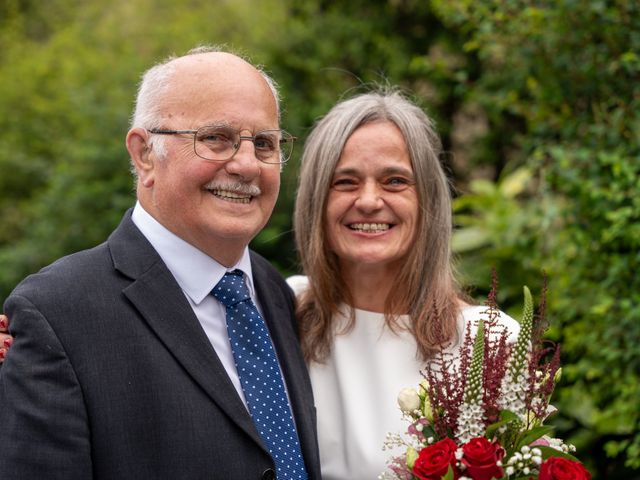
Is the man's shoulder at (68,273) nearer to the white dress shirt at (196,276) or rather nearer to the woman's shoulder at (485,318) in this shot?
the white dress shirt at (196,276)

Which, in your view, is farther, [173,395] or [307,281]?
[307,281]

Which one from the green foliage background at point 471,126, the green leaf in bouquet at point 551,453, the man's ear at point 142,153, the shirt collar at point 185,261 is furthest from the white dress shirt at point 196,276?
the green foliage background at point 471,126

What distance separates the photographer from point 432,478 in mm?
2449

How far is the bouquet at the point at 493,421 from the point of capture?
2.46 m

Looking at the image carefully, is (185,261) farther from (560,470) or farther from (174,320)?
(560,470)

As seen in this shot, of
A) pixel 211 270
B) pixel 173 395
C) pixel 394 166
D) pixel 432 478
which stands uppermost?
pixel 394 166

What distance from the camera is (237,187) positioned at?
299 centimetres

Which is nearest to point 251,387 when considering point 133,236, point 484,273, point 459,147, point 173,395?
point 173,395

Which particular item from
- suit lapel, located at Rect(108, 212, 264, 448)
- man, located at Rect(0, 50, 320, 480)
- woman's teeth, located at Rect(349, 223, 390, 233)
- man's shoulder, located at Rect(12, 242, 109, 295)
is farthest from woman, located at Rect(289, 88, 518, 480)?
man's shoulder, located at Rect(12, 242, 109, 295)

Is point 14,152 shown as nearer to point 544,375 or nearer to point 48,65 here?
point 48,65

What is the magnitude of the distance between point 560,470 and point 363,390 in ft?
4.17

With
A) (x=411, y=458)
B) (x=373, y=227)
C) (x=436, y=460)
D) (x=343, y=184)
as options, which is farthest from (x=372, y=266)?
(x=436, y=460)

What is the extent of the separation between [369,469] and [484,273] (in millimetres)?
3367

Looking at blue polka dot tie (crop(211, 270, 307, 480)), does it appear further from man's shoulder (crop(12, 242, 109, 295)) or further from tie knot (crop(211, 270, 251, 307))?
man's shoulder (crop(12, 242, 109, 295))
